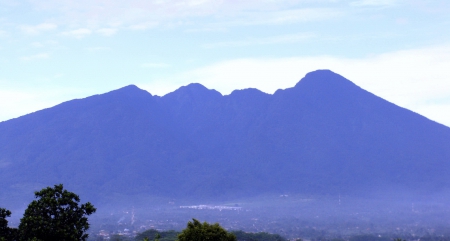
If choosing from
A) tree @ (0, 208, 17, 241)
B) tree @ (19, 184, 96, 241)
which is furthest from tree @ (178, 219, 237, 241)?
tree @ (0, 208, 17, 241)

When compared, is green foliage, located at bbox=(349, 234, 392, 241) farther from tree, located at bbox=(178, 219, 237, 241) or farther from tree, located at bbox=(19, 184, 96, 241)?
tree, located at bbox=(19, 184, 96, 241)

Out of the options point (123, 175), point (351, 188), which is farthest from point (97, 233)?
point (351, 188)

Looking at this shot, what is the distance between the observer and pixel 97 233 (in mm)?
105062

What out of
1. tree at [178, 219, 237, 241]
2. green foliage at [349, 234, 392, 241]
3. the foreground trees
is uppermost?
green foliage at [349, 234, 392, 241]

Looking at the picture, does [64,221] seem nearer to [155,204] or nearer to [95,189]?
[155,204]

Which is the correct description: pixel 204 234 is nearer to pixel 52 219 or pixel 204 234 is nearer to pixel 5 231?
pixel 52 219

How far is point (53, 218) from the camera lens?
30.1 metres

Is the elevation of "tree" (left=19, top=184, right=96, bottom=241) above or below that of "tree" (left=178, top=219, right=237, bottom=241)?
above

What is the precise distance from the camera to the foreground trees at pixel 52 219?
29.1 m

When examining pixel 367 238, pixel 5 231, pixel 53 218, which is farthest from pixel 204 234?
pixel 367 238

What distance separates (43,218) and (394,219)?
11317cm

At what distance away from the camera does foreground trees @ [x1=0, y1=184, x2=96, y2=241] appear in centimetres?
2914

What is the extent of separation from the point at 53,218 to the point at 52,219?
267 millimetres

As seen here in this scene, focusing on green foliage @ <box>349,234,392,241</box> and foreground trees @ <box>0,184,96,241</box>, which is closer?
foreground trees @ <box>0,184,96,241</box>
